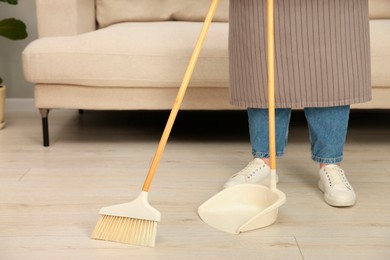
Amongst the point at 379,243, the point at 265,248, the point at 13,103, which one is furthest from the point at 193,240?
the point at 13,103

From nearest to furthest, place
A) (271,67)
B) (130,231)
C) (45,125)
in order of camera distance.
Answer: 1. (130,231)
2. (271,67)
3. (45,125)

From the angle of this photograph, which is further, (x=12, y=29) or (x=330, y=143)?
(x=12, y=29)

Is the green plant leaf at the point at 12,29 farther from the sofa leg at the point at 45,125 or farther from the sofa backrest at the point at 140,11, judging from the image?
the sofa leg at the point at 45,125

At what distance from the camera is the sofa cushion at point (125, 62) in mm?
2109

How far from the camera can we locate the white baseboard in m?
3.00

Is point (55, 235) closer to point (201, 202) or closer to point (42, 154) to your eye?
point (201, 202)

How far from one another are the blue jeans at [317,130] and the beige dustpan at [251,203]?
23 cm

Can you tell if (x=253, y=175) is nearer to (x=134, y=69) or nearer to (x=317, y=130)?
(x=317, y=130)

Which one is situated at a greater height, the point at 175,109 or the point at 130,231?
the point at 175,109

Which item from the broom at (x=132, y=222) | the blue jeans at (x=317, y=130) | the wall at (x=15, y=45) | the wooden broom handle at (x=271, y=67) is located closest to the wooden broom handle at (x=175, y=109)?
the broom at (x=132, y=222)

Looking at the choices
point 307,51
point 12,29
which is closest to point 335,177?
point 307,51

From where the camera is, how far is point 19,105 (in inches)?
118

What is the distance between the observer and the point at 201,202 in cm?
164

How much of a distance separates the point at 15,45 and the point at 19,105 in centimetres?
28
